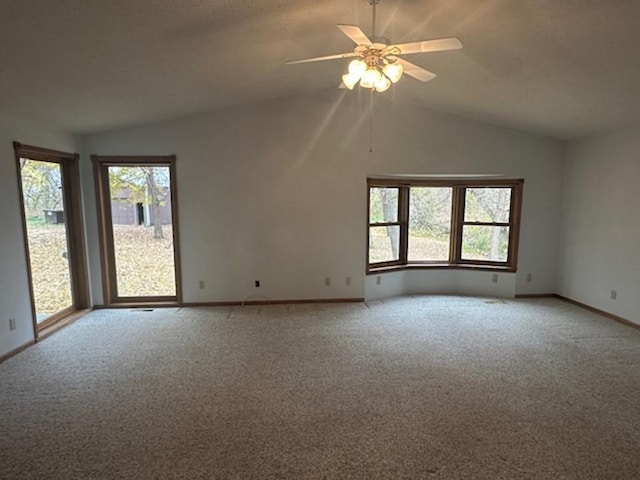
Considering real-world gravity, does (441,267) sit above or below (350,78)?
below

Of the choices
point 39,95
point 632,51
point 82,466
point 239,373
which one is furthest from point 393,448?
point 39,95

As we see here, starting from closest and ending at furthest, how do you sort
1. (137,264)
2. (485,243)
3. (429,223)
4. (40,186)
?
(40,186), (137,264), (485,243), (429,223)

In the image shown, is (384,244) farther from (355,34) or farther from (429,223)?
(355,34)

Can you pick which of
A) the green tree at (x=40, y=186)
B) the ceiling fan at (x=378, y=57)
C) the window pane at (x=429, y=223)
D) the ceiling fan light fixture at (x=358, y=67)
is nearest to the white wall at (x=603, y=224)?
the window pane at (x=429, y=223)

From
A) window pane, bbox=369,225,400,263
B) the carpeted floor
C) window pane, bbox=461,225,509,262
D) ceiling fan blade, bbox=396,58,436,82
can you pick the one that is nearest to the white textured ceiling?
ceiling fan blade, bbox=396,58,436,82

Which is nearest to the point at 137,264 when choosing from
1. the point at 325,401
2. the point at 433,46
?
the point at 325,401

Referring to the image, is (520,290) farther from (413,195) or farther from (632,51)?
(632,51)

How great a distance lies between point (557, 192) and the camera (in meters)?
5.28

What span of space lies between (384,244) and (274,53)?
3.24 metres

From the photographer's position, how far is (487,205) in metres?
5.55

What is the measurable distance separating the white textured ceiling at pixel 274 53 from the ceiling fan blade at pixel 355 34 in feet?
1.75

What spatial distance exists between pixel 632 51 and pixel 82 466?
15.1ft

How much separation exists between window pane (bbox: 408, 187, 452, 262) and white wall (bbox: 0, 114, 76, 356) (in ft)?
16.2

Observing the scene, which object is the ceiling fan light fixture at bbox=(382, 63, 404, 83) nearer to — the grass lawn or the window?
the window
